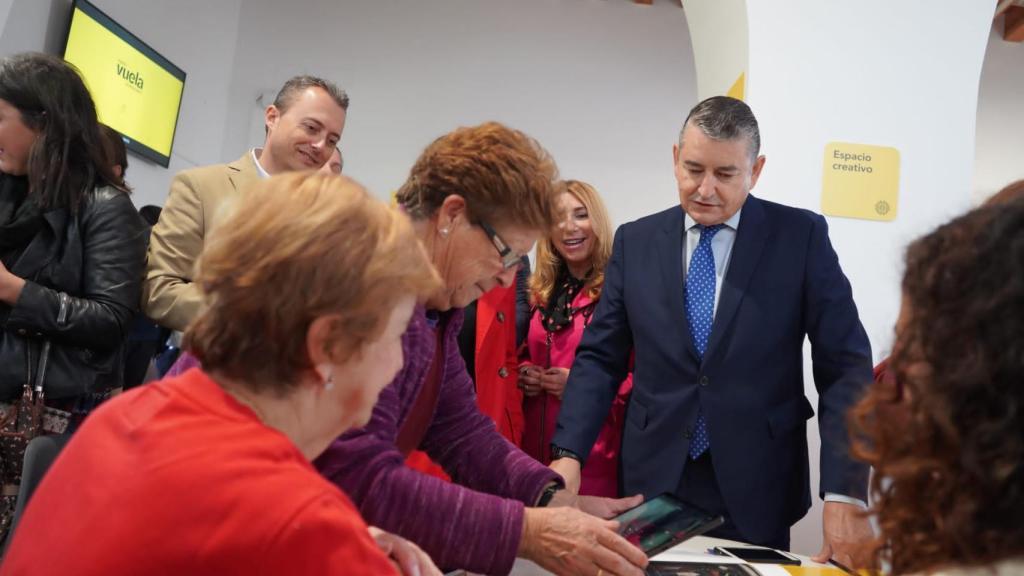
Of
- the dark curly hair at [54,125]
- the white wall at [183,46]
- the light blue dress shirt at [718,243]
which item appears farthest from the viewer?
the white wall at [183,46]

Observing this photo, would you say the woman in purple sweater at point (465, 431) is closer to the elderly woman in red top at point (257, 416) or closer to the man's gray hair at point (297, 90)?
the elderly woman in red top at point (257, 416)

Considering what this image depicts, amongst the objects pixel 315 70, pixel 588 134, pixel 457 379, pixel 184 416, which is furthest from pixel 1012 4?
pixel 184 416

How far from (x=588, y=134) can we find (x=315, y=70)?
2079mm

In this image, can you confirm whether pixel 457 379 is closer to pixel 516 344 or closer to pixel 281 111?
pixel 516 344

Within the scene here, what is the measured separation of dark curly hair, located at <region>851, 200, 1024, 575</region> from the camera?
0.74 metres

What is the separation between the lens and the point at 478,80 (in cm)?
642

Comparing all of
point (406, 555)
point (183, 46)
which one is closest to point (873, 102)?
point (406, 555)

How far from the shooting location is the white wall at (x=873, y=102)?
296 centimetres

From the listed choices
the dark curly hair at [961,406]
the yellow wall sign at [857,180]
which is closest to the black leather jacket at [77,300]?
the dark curly hair at [961,406]

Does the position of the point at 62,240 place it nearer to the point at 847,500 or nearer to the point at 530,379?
the point at 530,379

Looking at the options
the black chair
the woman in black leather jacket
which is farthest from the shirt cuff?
the woman in black leather jacket

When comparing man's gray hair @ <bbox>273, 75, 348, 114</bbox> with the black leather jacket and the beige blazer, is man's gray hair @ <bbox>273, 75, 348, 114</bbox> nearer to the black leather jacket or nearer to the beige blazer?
the beige blazer

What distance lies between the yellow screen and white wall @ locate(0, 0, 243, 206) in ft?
0.33

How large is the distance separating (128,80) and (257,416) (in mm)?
4636
